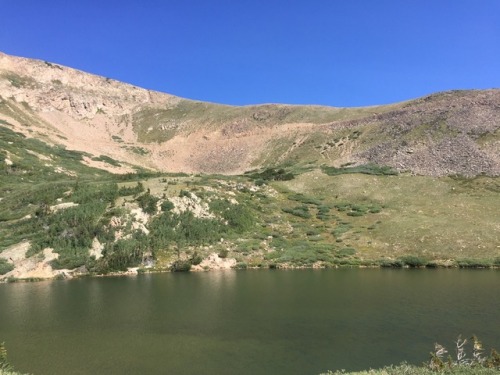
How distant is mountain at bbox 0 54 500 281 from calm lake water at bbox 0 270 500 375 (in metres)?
9.29

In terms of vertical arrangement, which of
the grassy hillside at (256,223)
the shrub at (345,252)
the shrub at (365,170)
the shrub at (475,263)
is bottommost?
the shrub at (475,263)

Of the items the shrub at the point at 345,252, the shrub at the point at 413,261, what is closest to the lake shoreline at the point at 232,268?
the shrub at the point at 413,261

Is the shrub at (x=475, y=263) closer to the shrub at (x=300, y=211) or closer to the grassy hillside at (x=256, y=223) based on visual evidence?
the grassy hillside at (x=256, y=223)

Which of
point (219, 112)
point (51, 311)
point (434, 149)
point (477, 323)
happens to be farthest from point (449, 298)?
point (219, 112)

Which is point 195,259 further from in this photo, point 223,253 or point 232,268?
point 232,268

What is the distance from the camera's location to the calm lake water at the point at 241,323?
19.2 metres

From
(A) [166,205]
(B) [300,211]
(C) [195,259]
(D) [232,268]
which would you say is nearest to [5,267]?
(C) [195,259]

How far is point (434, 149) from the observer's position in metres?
83.3

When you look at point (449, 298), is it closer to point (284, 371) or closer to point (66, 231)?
point (284, 371)

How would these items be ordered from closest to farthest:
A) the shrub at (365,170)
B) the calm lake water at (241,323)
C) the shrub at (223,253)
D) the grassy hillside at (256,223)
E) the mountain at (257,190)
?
1. the calm lake water at (241,323)
2. the grassy hillside at (256,223)
3. the mountain at (257,190)
4. the shrub at (223,253)
5. the shrub at (365,170)

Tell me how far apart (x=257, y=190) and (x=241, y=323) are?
47.7m

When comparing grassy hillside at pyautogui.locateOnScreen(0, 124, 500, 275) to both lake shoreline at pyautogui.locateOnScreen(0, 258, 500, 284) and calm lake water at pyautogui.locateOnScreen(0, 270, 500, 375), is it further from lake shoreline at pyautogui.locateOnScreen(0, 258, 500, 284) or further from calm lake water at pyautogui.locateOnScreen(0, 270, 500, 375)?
calm lake water at pyautogui.locateOnScreen(0, 270, 500, 375)

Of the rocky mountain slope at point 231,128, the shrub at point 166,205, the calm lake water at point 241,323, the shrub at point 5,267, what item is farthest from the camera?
the rocky mountain slope at point 231,128

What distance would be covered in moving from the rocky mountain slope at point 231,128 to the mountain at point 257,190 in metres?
0.55
